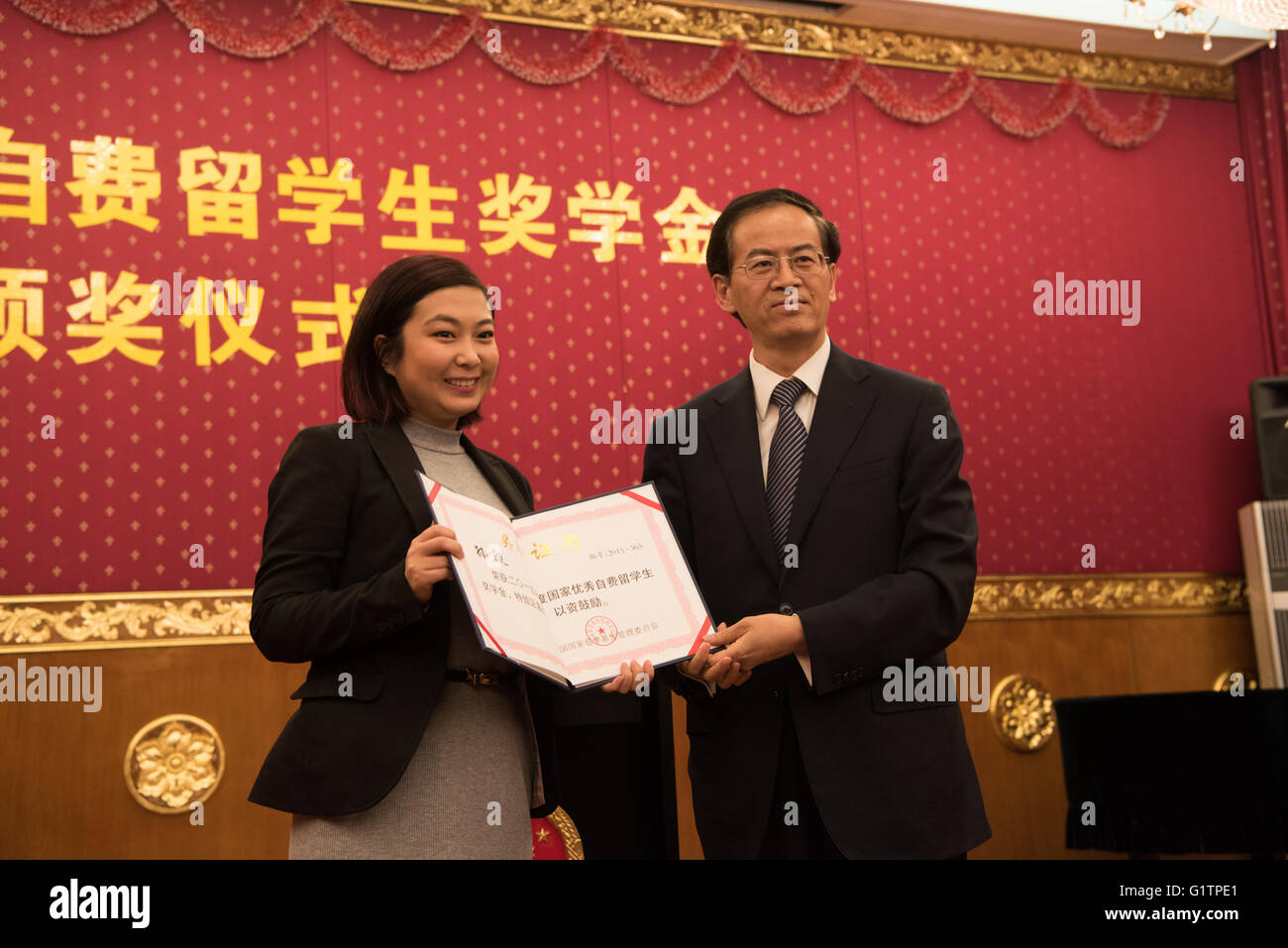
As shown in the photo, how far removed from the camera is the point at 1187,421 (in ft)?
18.8

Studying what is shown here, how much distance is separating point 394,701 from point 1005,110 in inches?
202

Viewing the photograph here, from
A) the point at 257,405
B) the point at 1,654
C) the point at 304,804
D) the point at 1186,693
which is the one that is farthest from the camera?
the point at 257,405

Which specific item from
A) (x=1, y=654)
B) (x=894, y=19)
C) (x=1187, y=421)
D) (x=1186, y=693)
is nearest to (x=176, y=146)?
(x=1, y=654)

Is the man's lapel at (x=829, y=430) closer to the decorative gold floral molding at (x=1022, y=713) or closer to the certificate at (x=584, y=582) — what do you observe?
the certificate at (x=584, y=582)

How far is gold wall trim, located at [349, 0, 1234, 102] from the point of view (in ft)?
16.5

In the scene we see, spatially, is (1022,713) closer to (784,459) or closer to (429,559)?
(784,459)

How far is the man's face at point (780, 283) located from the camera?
5.94ft

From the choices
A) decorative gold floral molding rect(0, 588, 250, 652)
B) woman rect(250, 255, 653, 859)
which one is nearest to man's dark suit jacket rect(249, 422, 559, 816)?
woman rect(250, 255, 653, 859)

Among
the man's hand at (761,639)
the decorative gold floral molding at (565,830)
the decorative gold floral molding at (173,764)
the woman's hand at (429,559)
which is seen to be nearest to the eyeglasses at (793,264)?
the man's hand at (761,639)

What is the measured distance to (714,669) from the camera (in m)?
1.57

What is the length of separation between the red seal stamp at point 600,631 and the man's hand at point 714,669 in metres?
0.12

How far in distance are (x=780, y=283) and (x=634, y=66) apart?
3.62m
